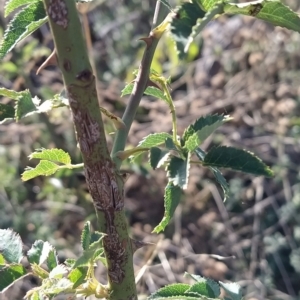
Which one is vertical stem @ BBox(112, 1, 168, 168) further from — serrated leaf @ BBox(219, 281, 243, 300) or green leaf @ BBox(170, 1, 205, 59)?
serrated leaf @ BBox(219, 281, 243, 300)

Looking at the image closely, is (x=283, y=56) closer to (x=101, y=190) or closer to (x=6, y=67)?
(x=6, y=67)

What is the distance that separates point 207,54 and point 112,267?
302 cm

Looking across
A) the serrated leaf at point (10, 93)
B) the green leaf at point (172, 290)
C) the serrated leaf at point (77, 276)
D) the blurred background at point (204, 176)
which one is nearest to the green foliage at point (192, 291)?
the green leaf at point (172, 290)

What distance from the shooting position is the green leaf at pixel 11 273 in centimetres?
77

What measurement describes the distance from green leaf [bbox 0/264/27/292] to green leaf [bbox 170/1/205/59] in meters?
0.41

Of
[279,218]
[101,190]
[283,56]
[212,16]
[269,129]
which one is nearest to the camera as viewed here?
[212,16]

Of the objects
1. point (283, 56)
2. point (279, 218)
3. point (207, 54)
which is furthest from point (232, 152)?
point (207, 54)

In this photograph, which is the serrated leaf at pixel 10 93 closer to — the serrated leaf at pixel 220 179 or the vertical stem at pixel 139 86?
the vertical stem at pixel 139 86

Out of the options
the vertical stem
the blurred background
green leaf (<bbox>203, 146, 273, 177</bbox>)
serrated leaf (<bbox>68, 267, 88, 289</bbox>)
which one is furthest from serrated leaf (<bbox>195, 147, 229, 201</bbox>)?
the blurred background

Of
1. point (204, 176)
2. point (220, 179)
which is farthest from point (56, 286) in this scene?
point (204, 176)

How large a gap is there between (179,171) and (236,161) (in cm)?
9

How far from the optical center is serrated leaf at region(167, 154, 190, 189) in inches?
26.3

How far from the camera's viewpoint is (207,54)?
3666 millimetres

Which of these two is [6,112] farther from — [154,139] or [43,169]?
[154,139]
